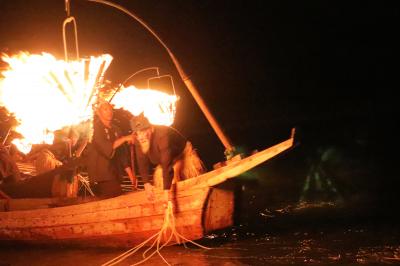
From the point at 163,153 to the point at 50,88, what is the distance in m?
3.79

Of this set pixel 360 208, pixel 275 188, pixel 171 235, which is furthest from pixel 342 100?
pixel 171 235

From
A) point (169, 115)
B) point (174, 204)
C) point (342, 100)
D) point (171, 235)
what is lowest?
point (171, 235)

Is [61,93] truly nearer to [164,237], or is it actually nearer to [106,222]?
[106,222]

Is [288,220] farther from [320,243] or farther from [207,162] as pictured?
[207,162]

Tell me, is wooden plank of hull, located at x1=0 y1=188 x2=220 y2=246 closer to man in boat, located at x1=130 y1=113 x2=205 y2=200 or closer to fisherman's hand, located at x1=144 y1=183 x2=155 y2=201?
fisherman's hand, located at x1=144 y1=183 x2=155 y2=201

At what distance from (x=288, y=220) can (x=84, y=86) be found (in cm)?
565

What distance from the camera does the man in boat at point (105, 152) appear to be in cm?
706

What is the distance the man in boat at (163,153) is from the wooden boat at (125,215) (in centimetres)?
50

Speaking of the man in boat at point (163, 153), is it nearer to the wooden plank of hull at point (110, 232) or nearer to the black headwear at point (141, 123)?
the black headwear at point (141, 123)

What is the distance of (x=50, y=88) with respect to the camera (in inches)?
333

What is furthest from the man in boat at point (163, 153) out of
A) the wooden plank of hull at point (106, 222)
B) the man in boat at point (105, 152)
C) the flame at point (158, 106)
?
the wooden plank of hull at point (106, 222)

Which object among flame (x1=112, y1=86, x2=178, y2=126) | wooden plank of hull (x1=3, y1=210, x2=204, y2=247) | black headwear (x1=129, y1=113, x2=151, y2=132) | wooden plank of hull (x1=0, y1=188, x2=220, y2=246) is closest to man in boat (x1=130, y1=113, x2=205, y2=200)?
black headwear (x1=129, y1=113, x2=151, y2=132)

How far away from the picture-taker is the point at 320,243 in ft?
20.7

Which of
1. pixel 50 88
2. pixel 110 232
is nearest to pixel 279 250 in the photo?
pixel 110 232
